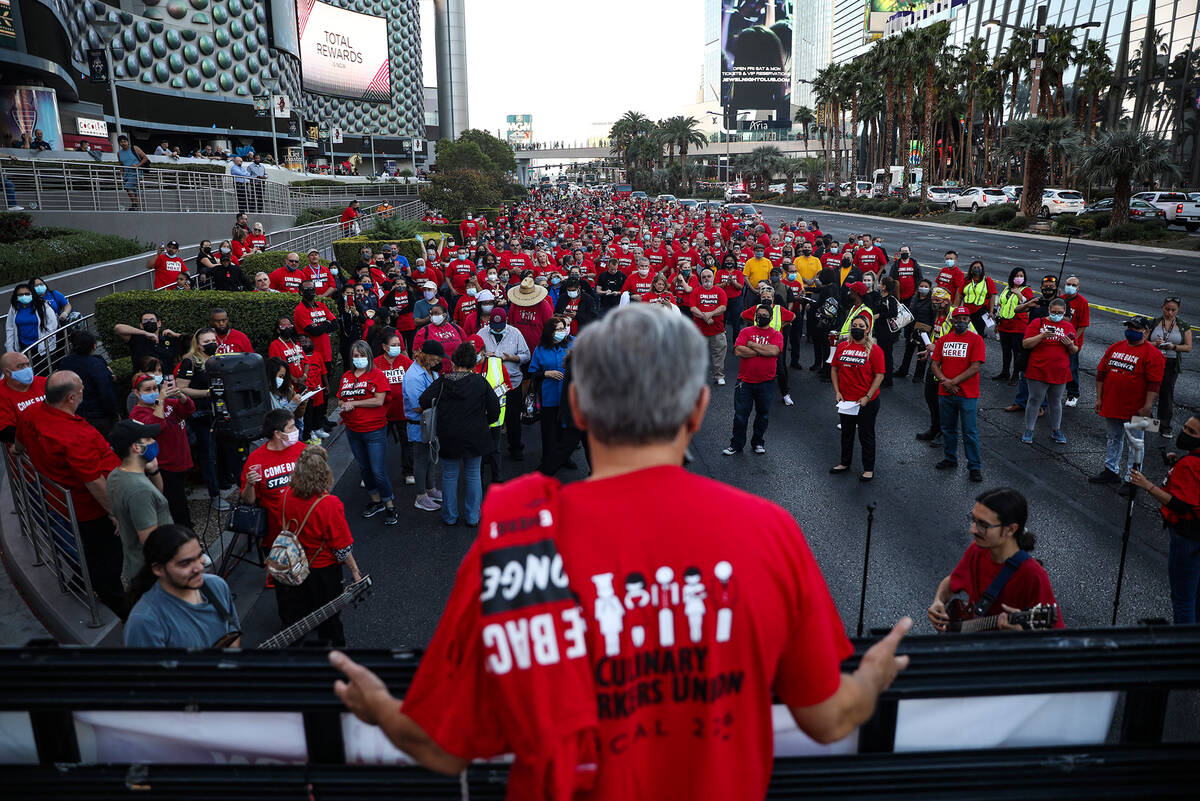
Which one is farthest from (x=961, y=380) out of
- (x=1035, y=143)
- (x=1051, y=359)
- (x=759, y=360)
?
(x=1035, y=143)

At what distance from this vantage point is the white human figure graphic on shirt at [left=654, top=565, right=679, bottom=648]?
1.45 meters

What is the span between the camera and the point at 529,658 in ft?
4.70

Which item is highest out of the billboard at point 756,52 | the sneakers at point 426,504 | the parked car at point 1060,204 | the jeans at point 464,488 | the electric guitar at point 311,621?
the billboard at point 756,52

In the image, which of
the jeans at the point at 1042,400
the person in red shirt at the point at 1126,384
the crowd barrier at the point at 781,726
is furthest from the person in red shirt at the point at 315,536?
the jeans at the point at 1042,400

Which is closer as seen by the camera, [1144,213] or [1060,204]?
[1144,213]

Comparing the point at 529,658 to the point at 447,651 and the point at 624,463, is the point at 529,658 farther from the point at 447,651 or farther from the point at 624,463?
the point at 624,463

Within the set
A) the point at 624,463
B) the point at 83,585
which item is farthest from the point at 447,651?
the point at 83,585

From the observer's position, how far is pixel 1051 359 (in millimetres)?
9875

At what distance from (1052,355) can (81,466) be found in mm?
10148

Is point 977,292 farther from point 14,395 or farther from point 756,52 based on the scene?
point 756,52

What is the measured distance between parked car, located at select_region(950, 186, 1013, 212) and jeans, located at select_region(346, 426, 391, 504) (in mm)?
55097

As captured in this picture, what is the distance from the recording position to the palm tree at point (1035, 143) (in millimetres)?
43250

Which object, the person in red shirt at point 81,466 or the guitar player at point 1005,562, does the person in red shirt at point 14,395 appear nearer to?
the person in red shirt at point 81,466

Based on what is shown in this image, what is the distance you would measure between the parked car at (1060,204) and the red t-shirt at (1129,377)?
137 feet
